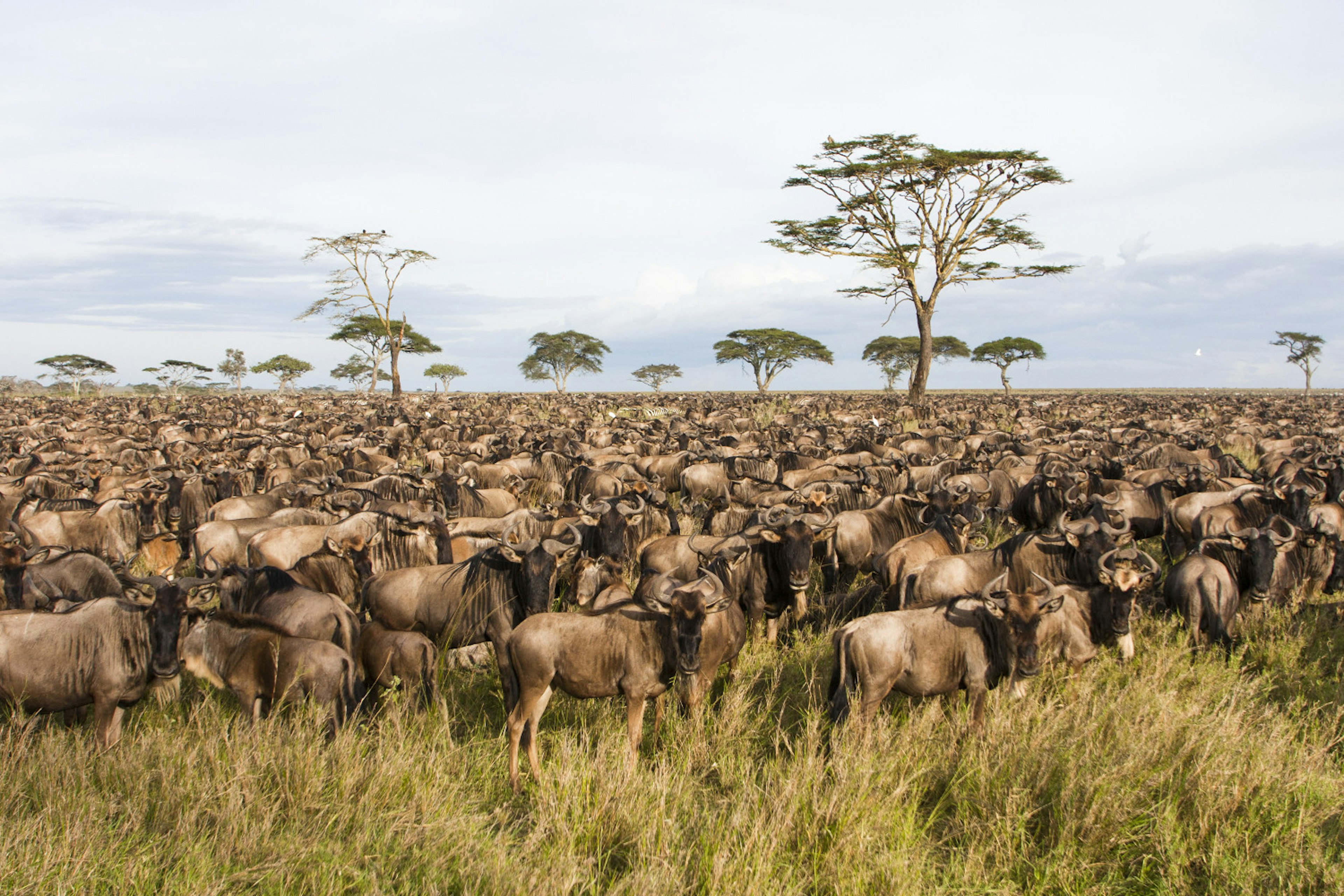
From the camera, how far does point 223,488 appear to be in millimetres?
12438

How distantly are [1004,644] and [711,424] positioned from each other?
20.2 meters

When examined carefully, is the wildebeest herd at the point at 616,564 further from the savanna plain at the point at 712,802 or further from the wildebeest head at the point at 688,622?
the savanna plain at the point at 712,802

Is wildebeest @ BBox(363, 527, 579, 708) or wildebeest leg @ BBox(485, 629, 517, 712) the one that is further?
wildebeest @ BBox(363, 527, 579, 708)

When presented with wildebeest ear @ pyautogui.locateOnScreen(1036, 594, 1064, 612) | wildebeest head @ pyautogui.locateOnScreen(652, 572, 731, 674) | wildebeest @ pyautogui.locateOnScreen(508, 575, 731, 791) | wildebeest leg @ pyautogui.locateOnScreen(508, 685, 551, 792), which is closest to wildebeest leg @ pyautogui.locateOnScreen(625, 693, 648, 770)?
wildebeest @ pyautogui.locateOnScreen(508, 575, 731, 791)

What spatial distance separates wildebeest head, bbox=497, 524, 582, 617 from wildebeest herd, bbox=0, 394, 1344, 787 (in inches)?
Answer: 1.1

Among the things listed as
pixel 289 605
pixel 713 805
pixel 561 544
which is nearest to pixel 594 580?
pixel 561 544

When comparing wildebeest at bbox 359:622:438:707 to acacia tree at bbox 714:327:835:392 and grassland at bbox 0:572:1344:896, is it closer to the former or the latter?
grassland at bbox 0:572:1344:896

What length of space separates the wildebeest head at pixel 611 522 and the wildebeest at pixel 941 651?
11.7 ft

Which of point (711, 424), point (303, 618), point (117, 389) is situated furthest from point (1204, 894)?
point (117, 389)

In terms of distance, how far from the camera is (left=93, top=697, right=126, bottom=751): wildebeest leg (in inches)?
191

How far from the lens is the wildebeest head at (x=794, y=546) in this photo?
22.3 ft

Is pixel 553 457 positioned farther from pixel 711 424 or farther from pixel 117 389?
pixel 117 389

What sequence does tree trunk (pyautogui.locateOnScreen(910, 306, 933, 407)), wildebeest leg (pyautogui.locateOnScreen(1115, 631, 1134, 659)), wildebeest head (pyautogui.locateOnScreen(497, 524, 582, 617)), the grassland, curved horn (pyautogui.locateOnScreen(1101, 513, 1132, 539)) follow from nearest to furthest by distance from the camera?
the grassland → wildebeest leg (pyautogui.locateOnScreen(1115, 631, 1134, 659)) → wildebeest head (pyautogui.locateOnScreen(497, 524, 582, 617)) → curved horn (pyautogui.locateOnScreen(1101, 513, 1132, 539)) → tree trunk (pyautogui.locateOnScreen(910, 306, 933, 407))

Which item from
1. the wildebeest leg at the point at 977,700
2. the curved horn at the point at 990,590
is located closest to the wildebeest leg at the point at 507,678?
the wildebeest leg at the point at 977,700
